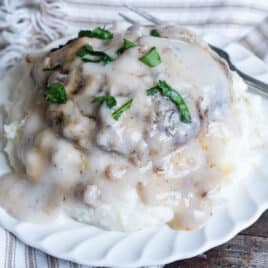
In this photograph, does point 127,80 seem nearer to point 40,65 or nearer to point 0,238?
point 40,65

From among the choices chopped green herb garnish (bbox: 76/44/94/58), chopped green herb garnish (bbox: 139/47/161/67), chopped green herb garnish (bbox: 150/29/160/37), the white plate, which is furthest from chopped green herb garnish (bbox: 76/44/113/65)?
the white plate

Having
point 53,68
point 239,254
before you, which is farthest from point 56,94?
point 239,254

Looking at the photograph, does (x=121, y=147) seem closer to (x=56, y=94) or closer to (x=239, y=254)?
(x=56, y=94)

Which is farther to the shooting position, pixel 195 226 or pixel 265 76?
pixel 265 76

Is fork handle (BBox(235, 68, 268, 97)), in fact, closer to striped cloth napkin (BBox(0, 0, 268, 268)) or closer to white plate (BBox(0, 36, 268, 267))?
striped cloth napkin (BBox(0, 0, 268, 268))

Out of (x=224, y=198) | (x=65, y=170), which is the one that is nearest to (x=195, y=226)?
(x=224, y=198)

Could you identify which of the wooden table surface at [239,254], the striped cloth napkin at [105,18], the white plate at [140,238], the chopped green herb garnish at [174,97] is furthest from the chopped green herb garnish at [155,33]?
the wooden table surface at [239,254]
